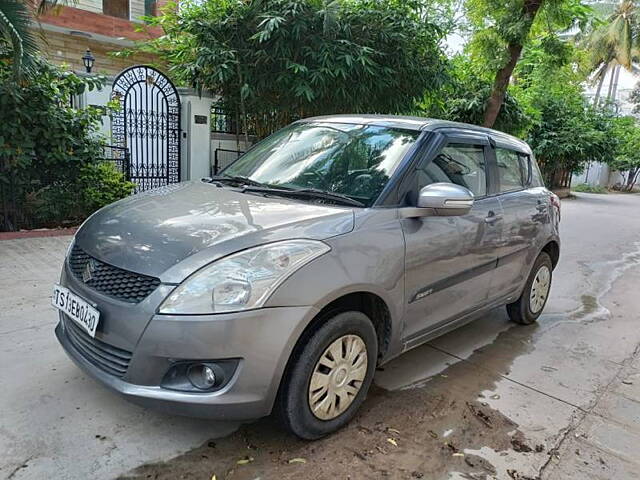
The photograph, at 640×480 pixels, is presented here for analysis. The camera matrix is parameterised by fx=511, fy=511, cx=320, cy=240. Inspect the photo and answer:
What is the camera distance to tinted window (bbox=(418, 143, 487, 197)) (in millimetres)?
3221

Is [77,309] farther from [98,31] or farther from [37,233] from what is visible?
[98,31]

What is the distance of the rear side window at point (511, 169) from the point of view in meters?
4.00

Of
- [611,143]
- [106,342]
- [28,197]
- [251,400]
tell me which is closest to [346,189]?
[251,400]

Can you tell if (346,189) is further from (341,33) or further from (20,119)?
(341,33)

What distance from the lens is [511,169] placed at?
13.8 ft

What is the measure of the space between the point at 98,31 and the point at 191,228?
42.9 feet

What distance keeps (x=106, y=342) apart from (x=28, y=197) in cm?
516

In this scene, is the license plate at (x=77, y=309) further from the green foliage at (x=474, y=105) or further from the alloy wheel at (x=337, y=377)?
the green foliage at (x=474, y=105)

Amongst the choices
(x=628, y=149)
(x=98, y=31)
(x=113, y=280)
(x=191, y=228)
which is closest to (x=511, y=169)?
(x=191, y=228)

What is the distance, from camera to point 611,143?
708 inches

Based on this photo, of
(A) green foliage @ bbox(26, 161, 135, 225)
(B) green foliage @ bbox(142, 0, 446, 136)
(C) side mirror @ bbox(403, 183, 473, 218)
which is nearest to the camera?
(C) side mirror @ bbox(403, 183, 473, 218)

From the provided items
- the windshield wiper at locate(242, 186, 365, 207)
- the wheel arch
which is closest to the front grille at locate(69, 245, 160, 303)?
the windshield wiper at locate(242, 186, 365, 207)

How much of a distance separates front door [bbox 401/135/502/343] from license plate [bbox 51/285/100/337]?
1630mm

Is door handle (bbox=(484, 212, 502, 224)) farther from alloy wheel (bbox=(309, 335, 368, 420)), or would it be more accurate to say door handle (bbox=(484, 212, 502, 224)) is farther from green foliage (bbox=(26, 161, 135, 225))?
green foliage (bbox=(26, 161, 135, 225))
